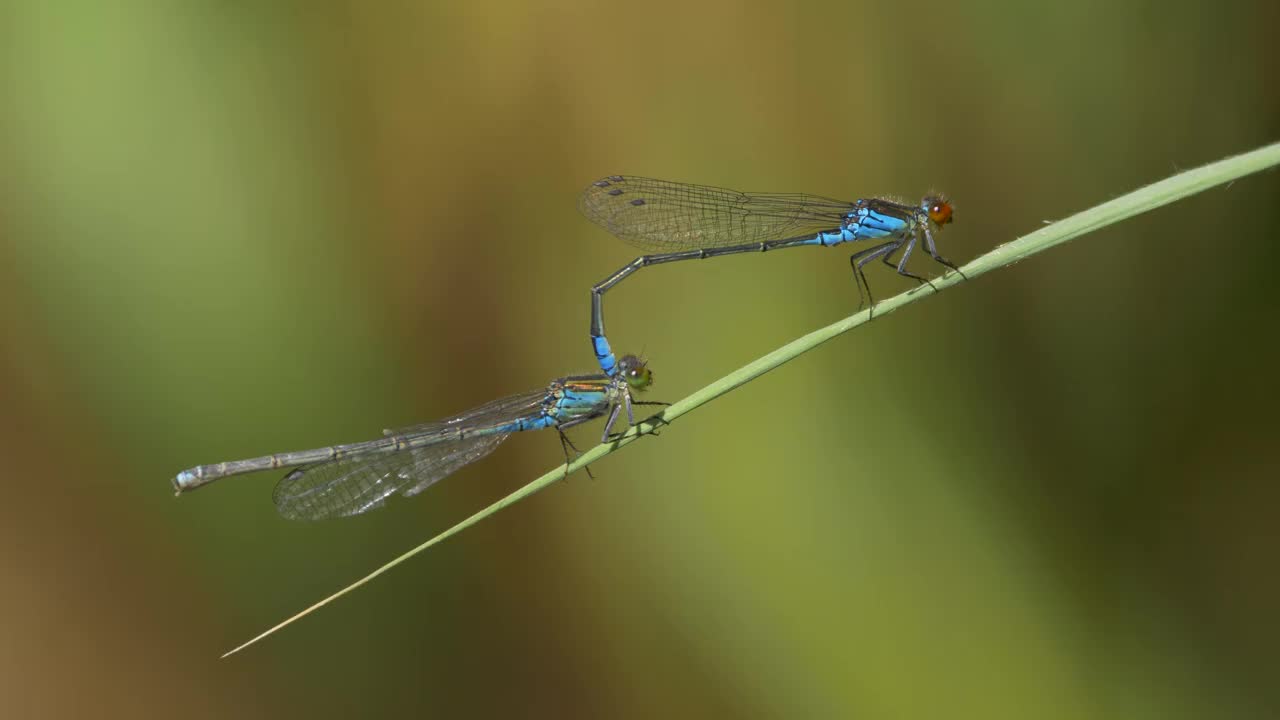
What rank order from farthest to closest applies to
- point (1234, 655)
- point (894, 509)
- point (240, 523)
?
point (240, 523) < point (894, 509) < point (1234, 655)

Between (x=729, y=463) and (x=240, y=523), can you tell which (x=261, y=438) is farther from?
(x=729, y=463)

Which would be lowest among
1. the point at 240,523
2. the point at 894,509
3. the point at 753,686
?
the point at 753,686

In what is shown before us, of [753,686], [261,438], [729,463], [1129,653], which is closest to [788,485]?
[729,463]

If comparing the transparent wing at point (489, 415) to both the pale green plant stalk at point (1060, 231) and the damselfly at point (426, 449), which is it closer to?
the damselfly at point (426, 449)

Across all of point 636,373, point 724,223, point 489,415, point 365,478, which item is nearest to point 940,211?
point 724,223

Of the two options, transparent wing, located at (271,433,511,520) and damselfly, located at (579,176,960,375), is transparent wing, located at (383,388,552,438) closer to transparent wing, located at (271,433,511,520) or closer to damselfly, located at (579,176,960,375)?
transparent wing, located at (271,433,511,520)

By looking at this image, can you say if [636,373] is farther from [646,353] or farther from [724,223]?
[724,223]
